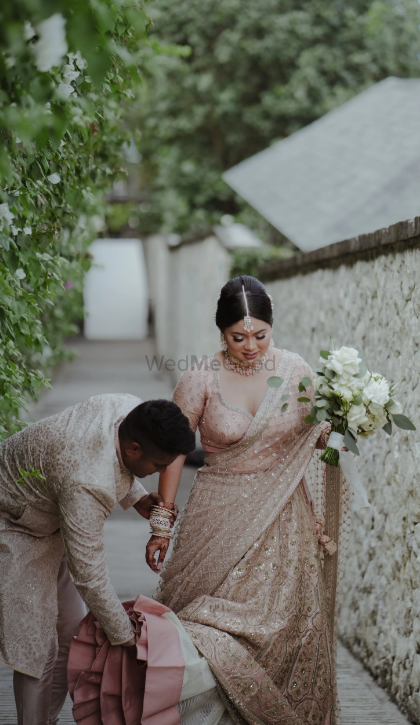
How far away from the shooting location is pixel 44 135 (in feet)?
5.23

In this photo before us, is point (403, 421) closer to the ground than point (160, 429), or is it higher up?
closer to the ground

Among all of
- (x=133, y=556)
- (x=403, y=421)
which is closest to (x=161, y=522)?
(x=403, y=421)

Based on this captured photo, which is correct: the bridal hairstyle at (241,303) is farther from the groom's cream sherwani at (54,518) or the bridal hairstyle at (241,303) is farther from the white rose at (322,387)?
the groom's cream sherwani at (54,518)

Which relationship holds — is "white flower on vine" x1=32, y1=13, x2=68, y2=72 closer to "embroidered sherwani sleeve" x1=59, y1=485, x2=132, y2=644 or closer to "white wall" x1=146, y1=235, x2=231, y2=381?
"embroidered sherwani sleeve" x1=59, y1=485, x2=132, y2=644

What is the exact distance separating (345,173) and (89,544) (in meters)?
7.70

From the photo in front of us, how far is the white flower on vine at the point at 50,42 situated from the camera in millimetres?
1443

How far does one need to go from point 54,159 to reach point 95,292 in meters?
16.1

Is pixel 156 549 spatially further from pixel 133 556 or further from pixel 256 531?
pixel 133 556

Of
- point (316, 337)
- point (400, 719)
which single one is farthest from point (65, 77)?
point (316, 337)

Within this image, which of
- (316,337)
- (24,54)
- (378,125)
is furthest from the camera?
(378,125)

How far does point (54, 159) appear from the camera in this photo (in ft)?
8.43

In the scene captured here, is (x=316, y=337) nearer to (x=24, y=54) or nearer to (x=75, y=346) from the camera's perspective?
(x=24, y=54)

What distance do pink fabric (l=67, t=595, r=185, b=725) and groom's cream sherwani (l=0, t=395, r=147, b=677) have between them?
0.10 m

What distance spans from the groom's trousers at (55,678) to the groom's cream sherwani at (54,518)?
0.10 meters
